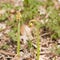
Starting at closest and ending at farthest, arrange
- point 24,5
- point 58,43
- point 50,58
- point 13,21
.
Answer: point 50,58 < point 58,43 < point 13,21 < point 24,5

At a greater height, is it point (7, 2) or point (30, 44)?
point (7, 2)

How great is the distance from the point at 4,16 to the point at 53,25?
0.80 metres

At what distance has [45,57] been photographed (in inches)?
134

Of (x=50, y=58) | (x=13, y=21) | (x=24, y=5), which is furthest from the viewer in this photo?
(x=24, y=5)

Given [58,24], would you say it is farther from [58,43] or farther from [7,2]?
[7,2]

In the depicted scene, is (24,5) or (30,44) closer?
(30,44)

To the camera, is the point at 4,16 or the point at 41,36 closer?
the point at 41,36

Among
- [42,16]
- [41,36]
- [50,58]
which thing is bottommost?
[50,58]

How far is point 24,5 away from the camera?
4.28 metres

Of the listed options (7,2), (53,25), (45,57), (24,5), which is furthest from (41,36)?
(7,2)

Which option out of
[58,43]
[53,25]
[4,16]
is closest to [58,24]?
[53,25]

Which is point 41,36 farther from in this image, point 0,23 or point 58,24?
point 0,23

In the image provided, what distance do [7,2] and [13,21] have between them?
58 centimetres

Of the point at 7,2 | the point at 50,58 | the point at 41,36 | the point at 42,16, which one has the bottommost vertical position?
the point at 50,58
